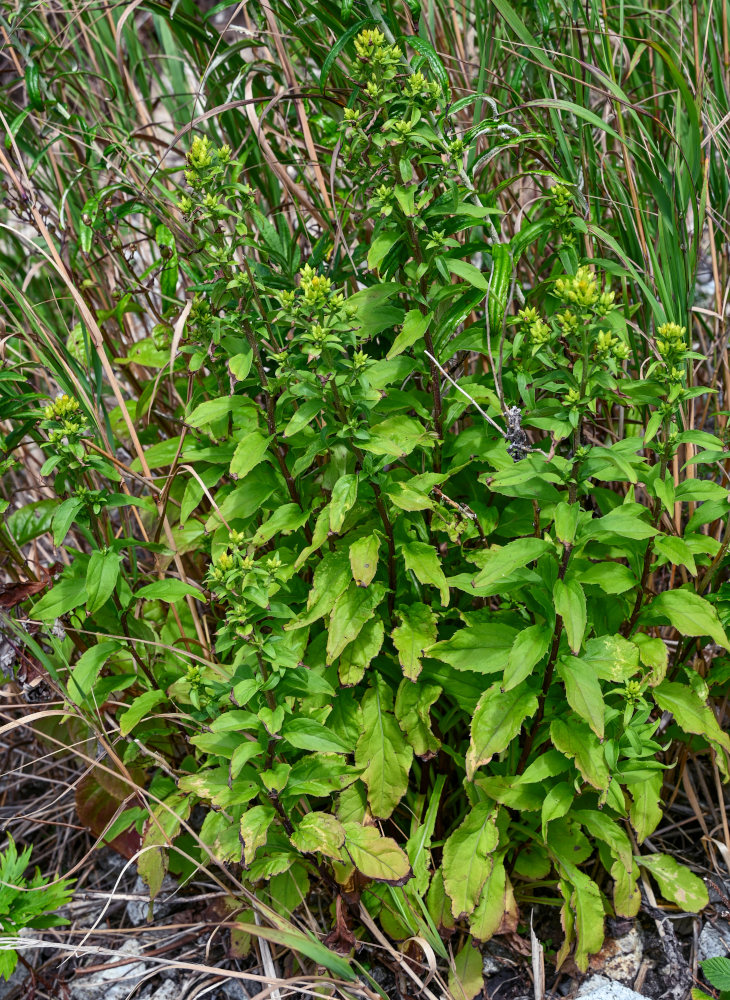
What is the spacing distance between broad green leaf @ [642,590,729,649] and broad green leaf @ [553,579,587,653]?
0.90ft

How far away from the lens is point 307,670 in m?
1.85

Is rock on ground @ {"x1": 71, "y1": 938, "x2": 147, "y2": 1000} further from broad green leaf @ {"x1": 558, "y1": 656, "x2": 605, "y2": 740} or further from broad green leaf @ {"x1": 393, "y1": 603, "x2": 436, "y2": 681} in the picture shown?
broad green leaf @ {"x1": 558, "y1": 656, "x2": 605, "y2": 740}

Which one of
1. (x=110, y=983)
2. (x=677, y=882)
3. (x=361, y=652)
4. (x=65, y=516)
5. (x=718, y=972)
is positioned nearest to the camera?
(x=718, y=972)

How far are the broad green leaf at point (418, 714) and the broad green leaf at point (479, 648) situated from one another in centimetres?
16

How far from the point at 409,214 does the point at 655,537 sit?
865mm

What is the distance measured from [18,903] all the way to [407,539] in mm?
1249

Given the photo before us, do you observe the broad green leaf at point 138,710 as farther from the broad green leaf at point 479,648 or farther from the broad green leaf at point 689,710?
the broad green leaf at point 689,710

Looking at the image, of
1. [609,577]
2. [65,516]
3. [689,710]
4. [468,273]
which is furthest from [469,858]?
[468,273]

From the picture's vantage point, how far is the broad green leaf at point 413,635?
1897 millimetres

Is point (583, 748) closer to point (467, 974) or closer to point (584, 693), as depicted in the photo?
point (584, 693)

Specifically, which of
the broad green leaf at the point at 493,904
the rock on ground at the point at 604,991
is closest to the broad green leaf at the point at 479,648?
the broad green leaf at the point at 493,904

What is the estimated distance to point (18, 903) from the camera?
6.61ft

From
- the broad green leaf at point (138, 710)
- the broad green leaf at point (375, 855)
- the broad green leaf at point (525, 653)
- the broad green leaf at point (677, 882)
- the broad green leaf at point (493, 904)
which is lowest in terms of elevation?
the broad green leaf at point (677, 882)

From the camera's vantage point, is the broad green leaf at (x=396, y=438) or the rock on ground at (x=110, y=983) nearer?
the broad green leaf at (x=396, y=438)
